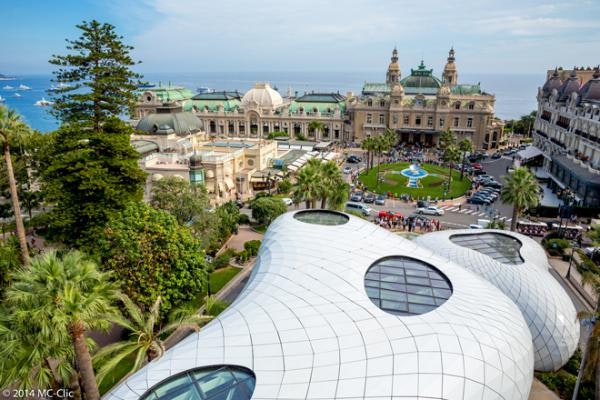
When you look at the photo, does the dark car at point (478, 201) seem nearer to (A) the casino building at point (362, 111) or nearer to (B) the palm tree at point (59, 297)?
(A) the casino building at point (362, 111)

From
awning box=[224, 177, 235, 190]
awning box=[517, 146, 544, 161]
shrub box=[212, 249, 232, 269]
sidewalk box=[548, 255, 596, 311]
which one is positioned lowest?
sidewalk box=[548, 255, 596, 311]

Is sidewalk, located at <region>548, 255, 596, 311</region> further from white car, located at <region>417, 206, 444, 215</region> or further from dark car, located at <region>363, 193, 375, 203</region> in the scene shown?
dark car, located at <region>363, 193, 375, 203</region>

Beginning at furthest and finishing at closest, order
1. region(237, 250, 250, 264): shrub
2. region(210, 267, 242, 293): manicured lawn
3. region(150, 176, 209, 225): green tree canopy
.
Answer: region(237, 250, 250, 264): shrub
region(150, 176, 209, 225): green tree canopy
region(210, 267, 242, 293): manicured lawn

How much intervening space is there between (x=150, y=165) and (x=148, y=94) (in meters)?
68.9

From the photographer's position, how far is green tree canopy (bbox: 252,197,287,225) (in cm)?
5528

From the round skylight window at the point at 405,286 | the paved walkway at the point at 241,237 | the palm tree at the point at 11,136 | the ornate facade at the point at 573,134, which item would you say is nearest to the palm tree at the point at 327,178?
the paved walkway at the point at 241,237

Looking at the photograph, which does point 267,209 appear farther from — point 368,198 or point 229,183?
point 368,198

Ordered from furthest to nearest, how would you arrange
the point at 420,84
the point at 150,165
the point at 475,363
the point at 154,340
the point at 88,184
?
the point at 420,84
the point at 150,165
the point at 88,184
the point at 154,340
the point at 475,363

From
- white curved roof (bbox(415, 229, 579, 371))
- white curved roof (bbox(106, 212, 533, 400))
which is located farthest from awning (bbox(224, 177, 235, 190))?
white curved roof (bbox(106, 212, 533, 400))

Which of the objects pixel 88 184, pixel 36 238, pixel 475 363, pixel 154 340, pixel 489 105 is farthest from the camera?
pixel 489 105

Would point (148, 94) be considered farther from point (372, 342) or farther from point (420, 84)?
point (372, 342)

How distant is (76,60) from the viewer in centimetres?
3766

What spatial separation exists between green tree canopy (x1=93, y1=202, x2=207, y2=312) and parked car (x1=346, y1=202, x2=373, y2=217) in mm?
35061

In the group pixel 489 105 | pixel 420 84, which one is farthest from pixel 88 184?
pixel 420 84
